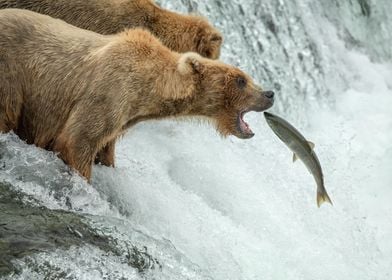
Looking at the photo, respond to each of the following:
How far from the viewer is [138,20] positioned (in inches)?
321

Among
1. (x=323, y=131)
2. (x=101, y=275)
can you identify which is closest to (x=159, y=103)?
(x=101, y=275)

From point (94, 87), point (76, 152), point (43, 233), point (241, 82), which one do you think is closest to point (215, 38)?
A: point (241, 82)

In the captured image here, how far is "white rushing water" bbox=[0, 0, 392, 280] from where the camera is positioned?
20.6 ft

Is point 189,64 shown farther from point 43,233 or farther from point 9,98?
point 43,233

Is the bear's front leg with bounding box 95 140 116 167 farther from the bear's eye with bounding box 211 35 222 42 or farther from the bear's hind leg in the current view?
the bear's eye with bounding box 211 35 222 42

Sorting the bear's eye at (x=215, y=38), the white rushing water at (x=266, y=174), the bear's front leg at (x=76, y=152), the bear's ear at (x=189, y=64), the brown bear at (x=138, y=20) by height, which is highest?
the bear's ear at (x=189, y=64)

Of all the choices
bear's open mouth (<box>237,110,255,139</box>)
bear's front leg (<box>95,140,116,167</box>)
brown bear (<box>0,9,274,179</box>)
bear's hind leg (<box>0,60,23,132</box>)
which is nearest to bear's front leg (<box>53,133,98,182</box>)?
brown bear (<box>0,9,274,179</box>)

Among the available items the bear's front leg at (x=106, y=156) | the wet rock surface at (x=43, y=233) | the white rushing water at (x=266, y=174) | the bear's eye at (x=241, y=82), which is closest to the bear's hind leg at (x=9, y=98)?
the white rushing water at (x=266, y=174)

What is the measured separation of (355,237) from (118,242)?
401 cm

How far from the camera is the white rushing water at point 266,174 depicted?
6285 millimetres

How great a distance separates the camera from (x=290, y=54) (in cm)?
1198

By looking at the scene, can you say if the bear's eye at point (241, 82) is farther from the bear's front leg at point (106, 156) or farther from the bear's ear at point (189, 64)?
the bear's front leg at point (106, 156)

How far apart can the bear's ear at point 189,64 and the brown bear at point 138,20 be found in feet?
5.39

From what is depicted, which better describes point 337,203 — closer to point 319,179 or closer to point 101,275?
point 319,179
